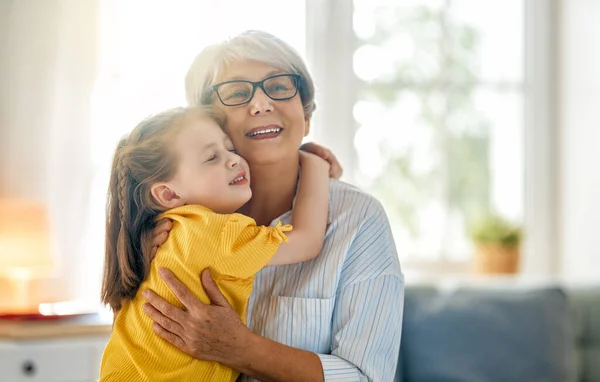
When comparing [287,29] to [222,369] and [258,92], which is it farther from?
[222,369]

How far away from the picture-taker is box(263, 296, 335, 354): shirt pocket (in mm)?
1637

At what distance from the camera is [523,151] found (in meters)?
4.55

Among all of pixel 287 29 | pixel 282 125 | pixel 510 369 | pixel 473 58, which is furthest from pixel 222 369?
pixel 473 58

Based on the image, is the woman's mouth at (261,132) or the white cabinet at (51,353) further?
the white cabinet at (51,353)

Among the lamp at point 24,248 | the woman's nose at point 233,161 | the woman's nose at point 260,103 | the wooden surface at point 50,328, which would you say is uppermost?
the woman's nose at point 260,103

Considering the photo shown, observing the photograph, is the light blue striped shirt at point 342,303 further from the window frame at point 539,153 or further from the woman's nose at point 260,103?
the window frame at point 539,153

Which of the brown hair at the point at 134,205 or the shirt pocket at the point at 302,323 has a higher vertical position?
the brown hair at the point at 134,205

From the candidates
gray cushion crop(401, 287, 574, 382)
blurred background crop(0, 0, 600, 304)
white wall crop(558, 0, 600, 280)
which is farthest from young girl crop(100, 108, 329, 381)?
white wall crop(558, 0, 600, 280)

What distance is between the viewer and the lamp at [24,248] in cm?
339

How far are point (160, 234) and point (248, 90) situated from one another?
0.40m

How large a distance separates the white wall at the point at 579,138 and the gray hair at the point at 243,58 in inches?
106

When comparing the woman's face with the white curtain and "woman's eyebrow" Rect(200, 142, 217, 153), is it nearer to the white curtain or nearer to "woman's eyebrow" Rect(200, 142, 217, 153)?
"woman's eyebrow" Rect(200, 142, 217, 153)

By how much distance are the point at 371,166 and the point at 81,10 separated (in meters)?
1.77

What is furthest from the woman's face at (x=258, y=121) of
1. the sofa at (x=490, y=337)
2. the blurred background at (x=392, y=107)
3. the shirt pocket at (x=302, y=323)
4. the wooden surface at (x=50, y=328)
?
the blurred background at (x=392, y=107)
